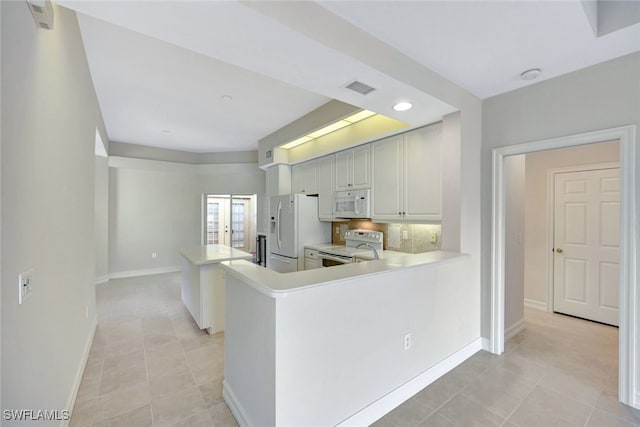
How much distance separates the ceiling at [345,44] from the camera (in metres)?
1.42

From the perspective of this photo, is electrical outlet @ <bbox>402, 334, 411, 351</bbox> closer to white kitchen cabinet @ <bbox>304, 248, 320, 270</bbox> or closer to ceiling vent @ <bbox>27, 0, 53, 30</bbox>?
white kitchen cabinet @ <bbox>304, 248, 320, 270</bbox>

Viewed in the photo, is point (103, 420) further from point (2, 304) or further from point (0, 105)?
point (0, 105)

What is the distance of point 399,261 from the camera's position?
7.09 ft

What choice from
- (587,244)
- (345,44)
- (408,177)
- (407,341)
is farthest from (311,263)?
(587,244)

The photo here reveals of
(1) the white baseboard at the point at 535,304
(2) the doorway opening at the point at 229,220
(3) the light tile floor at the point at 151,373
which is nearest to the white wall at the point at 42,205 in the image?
(3) the light tile floor at the point at 151,373

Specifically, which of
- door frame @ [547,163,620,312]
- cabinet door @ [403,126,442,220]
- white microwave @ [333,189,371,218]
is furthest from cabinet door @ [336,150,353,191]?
door frame @ [547,163,620,312]

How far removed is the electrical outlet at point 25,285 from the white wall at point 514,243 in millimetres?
3690

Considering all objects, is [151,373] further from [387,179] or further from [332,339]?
[387,179]

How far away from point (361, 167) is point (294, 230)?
4.86 ft

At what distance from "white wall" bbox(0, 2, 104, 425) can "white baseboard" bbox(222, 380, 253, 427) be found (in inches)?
37.7

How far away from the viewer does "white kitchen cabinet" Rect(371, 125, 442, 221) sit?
293 centimetres

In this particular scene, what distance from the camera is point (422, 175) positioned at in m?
3.04

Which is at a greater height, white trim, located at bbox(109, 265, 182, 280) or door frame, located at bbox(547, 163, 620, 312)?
door frame, located at bbox(547, 163, 620, 312)

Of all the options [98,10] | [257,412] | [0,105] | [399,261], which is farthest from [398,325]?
[98,10]
